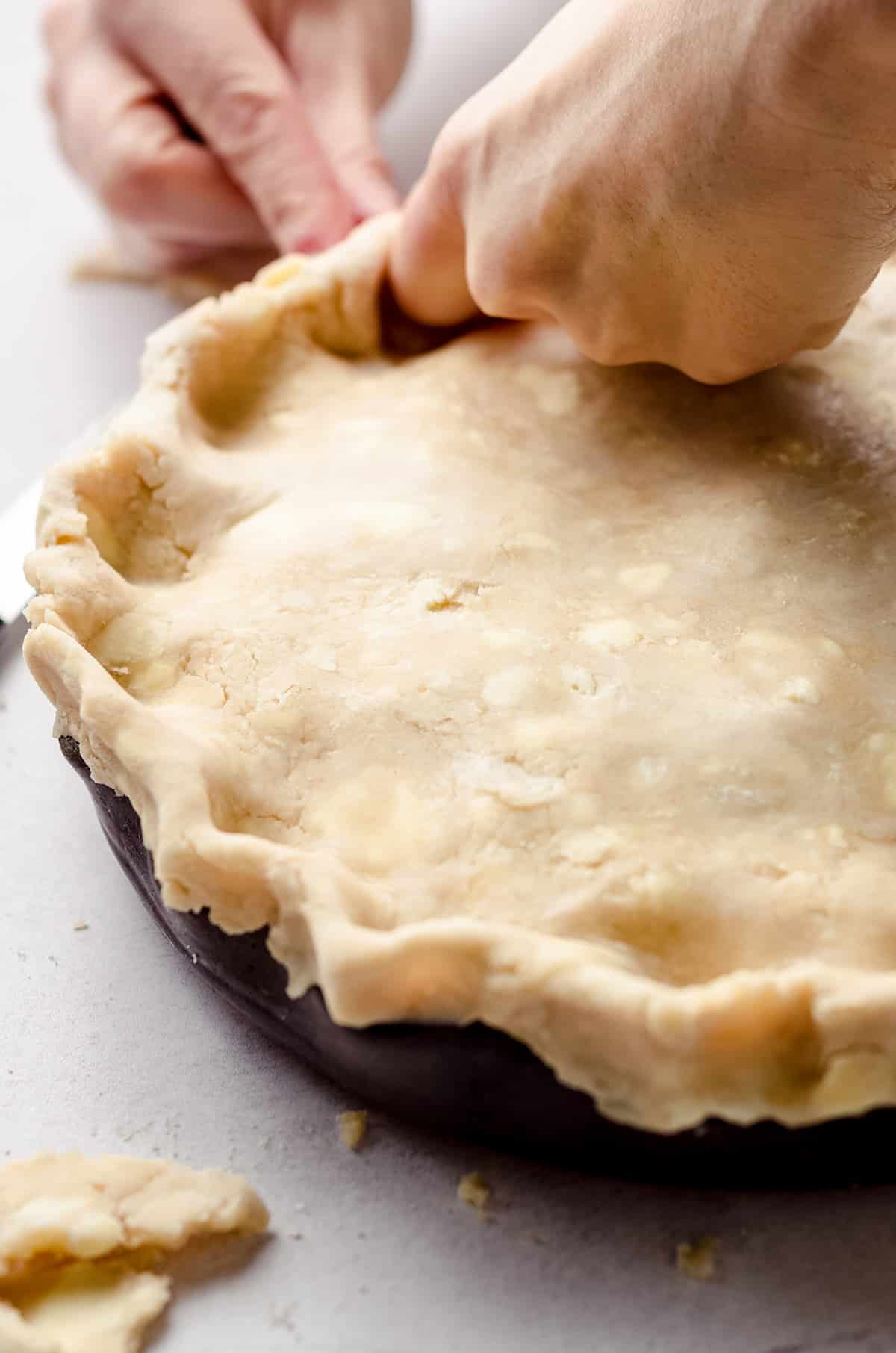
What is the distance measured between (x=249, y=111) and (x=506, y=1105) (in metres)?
1.42

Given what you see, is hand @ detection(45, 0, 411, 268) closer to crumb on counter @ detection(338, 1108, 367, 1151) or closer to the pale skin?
the pale skin

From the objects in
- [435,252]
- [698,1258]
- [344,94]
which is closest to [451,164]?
[435,252]

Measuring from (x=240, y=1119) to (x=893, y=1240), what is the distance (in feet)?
1.60

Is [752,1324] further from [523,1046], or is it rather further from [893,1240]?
[523,1046]

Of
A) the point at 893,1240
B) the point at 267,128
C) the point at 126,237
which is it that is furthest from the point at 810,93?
the point at 126,237

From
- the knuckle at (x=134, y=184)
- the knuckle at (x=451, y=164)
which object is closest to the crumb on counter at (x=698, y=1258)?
the knuckle at (x=451, y=164)

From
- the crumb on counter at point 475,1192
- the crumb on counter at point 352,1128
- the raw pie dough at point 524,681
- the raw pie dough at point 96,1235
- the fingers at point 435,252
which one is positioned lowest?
the crumb on counter at point 475,1192

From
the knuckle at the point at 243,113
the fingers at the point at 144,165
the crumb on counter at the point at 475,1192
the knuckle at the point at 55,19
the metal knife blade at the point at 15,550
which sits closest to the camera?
the crumb on counter at the point at 475,1192

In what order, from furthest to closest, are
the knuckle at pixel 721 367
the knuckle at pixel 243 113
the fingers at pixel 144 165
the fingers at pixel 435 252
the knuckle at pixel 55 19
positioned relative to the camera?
the knuckle at pixel 55 19 → the fingers at pixel 144 165 → the knuckle at pixel 243 113 → the fingers at pixel 435 252 → the knuckle at pixel 721 367

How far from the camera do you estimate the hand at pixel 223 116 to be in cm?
186

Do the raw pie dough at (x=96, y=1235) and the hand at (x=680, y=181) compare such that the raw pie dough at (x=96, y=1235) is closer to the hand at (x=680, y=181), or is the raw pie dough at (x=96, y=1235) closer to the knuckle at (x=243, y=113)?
the hand at (x=680, y=181)

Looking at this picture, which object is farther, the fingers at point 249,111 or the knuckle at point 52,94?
the knuckle at point 52,94

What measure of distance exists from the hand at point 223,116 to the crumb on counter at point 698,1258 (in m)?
1.36

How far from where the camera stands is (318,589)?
3.89 feet
